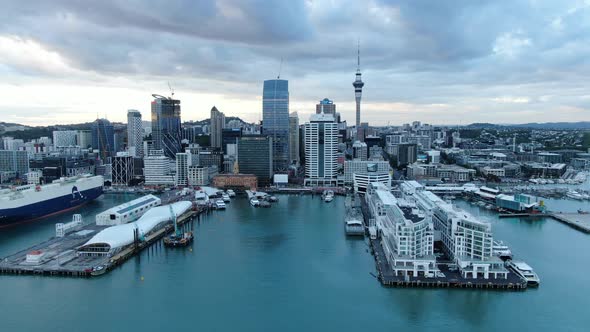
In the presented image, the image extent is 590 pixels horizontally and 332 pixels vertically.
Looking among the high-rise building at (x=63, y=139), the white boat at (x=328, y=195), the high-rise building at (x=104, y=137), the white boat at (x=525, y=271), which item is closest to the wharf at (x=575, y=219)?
the white boat at (x=525, y=271)

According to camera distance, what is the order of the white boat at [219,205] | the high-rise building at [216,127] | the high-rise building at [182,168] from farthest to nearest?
the high-rise building at [216,127] → the high-rise building at [182,168] → the white boat at [219,205]

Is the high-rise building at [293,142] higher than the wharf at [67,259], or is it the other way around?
the high-rise building at [293,142]

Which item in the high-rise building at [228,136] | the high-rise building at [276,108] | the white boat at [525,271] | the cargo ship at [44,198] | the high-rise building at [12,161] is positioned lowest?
the white boat at [525,271]

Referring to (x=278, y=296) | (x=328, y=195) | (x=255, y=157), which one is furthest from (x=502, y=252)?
(x=255, y=157)

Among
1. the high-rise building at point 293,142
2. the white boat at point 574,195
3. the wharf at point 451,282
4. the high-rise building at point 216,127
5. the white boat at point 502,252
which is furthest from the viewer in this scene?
the high-rise building at point 216,127

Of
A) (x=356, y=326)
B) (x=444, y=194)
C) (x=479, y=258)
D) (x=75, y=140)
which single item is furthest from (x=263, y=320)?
(x=75, y=140)

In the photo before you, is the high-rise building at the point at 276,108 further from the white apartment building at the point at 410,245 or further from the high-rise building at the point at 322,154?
the white apartment building at the point at 410,245
